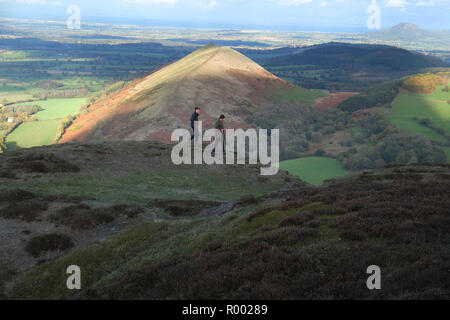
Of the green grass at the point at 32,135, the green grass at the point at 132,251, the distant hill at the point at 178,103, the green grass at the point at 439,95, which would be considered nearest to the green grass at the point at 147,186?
the green grass at the point at 132,251

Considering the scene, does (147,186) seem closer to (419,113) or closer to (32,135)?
(32,135)

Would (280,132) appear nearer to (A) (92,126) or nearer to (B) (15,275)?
(A) (92,126)

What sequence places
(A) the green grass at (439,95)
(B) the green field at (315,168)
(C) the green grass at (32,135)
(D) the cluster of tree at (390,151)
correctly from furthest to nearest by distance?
(A) the green grass at (439,95), (C) the green grass at (32,135), (D) the cluster of tree at (390,151), (B) the green field at (315,168)

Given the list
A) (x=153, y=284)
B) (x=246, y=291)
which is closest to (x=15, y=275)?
(x=153, y=284)

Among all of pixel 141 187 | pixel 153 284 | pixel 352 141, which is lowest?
pixel 352 141

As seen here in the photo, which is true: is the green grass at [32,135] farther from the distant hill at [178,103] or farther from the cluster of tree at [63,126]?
the distant hill at [178,103]

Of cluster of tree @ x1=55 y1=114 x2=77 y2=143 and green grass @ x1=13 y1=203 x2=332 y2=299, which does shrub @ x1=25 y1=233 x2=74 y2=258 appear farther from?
cluster of tree @ x1=55 y1=114 x2=77 y2=143
